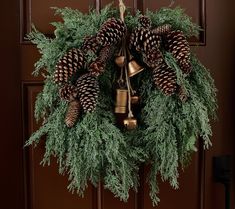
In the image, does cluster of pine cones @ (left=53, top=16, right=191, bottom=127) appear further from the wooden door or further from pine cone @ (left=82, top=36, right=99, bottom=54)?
the wooden door

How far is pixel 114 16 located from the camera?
896 mm

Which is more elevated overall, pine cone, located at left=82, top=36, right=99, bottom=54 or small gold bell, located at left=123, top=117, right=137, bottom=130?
pine cone, located at left=82, top=36, right=99, bottom=54

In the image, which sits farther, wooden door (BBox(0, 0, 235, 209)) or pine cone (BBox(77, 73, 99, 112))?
wooden door (BBox(0, 0, 235, 209))

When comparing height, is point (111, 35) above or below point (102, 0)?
below

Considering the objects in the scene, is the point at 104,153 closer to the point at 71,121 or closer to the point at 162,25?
the point at 71,121

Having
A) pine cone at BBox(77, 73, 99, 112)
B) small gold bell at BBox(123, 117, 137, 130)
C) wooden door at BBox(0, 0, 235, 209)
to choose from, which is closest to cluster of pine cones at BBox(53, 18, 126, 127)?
pine cone at BBox(77, 73, 99, 112)

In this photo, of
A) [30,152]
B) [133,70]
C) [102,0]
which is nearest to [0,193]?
[30,152]

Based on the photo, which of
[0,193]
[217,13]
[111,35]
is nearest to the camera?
[111,35]

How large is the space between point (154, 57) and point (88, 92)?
181mm

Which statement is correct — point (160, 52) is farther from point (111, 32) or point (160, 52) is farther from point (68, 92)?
point (68, 92)

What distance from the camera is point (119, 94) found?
0.87 metres

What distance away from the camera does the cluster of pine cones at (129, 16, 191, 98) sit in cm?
82

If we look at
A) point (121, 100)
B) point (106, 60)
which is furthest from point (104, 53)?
point (121, 100)

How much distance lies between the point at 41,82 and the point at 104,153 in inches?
12.3
